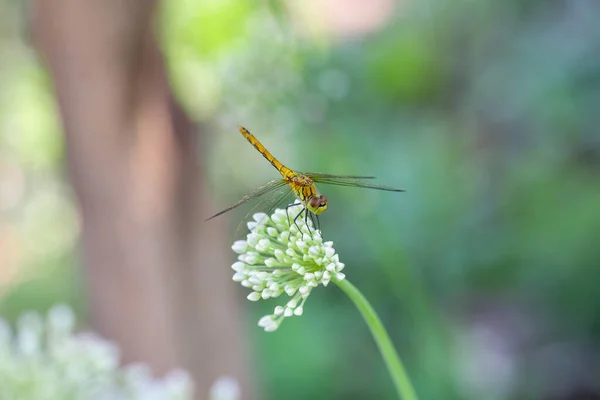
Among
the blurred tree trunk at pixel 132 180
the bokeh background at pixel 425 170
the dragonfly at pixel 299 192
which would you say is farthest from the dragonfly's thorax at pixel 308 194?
the blurred tree trunk at pixel 132 180

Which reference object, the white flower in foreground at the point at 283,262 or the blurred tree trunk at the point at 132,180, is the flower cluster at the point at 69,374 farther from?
the blurred tree trunk at the point at 132,180

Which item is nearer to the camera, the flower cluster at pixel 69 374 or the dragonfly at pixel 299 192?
the flower cluster at pixel 69 374

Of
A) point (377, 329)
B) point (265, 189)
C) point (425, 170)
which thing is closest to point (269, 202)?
point (265, 189)

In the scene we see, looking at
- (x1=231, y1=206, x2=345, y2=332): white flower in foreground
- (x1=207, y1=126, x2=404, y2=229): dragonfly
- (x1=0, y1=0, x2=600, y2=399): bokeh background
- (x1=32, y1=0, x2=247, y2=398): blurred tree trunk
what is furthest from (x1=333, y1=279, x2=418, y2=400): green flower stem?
(x1=32, y1=0, x2=247, y2=398): blurred tree trunk

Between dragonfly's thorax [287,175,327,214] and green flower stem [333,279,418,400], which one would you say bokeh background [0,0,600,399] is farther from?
green flower stem [333,279,418,400]

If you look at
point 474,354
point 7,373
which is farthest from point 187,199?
point 7,373

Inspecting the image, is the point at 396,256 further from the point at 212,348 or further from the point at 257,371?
the point at 257,371
